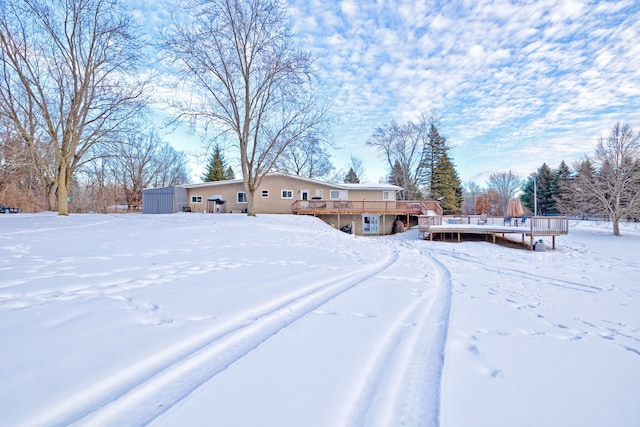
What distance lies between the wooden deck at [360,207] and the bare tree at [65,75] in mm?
11997

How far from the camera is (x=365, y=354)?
2.30 metres

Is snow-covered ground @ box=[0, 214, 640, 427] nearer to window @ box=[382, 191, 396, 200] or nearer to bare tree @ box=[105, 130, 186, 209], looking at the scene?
window @ box=[382, 191, 396, 200]

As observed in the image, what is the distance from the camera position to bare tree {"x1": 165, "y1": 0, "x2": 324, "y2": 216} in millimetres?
13328

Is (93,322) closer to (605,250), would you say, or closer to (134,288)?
(134,288)

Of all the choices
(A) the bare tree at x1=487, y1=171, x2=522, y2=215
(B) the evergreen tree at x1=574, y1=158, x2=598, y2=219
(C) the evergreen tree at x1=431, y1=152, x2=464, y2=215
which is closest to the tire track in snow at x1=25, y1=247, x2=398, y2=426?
(B) the evergreen tree at x1=574, y1=158, x2=598, y2=219

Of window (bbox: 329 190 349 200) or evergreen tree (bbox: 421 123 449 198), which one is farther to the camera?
evergreen tree (bbox: 421 123 449 198)

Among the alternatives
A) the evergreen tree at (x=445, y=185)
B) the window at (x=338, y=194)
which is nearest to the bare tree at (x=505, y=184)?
the evergreen tree at (x=445, y=185)

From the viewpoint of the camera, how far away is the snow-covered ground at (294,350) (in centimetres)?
162

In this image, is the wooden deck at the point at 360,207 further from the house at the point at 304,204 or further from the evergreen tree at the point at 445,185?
the evergreen tree at the point at 445,185

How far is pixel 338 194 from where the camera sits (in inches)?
958

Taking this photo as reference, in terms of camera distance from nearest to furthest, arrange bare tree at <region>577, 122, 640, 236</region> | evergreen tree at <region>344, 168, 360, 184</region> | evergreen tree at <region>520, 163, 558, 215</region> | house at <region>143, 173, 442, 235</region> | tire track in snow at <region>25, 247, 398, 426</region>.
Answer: tire track in snow at <region>25, 247, 398, 426</region> → bare tree at <region>577, 122, 640, 236</region> → house at <region>143, 173, 442, 235</region> → evergreen tree at <region>520, 163, 558, 215</region> → evergreen tree at <region>344, 168, 360, 184</region>

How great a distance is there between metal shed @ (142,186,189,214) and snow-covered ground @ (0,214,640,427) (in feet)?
55.9

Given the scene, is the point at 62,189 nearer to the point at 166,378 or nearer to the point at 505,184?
the point at 166,378

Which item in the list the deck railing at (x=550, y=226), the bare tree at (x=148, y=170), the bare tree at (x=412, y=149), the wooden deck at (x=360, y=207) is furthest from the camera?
the bare tree at (x=148, y=170)
